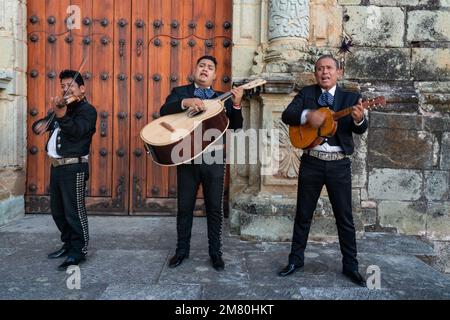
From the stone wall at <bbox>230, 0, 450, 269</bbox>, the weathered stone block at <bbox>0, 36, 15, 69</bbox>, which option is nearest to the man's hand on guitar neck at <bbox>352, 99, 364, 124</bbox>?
the stone wall at <bbox>230, 0, 450, 269</bbox>

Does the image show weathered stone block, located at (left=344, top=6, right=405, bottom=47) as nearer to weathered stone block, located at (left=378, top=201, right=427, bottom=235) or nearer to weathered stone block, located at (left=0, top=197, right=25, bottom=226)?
weathered stone block, located at (left=378, top=201, right=427, bottom=235)

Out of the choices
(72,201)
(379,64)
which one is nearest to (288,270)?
(72,201)

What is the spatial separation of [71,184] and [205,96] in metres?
1.26

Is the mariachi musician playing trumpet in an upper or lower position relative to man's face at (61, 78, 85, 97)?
lower

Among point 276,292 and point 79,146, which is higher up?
point 79,146

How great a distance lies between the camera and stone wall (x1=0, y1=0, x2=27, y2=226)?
434cm

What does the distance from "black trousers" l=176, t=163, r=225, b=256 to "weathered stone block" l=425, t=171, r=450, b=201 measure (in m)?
2.35

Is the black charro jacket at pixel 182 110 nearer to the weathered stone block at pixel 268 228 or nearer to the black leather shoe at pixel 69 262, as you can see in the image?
the weathered stone block at pixel 268 228

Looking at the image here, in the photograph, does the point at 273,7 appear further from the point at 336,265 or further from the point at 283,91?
the point at 336,265

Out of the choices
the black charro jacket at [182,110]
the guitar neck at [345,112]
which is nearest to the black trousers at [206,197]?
the black charro jacket at [182,110]

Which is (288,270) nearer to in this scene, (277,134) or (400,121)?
(277,134)

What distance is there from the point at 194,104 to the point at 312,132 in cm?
88

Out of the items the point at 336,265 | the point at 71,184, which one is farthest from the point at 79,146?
the point at 336,265

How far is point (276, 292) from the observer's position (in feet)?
9.09
